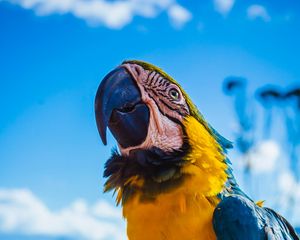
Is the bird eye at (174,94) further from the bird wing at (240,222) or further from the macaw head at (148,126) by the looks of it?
the bird wing at (240,222)

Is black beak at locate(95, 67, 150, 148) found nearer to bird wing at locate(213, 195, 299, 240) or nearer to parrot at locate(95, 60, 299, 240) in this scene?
parrot at locate(95, 60, 299, 240)

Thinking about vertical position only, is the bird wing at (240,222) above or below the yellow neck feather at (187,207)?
below

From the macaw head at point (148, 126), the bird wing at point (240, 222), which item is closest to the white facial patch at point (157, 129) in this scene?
the macaw head at point (148, 126)

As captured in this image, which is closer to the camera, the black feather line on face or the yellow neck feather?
the yellow neck feather

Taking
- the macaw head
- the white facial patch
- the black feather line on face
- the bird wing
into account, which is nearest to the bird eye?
the macaw head

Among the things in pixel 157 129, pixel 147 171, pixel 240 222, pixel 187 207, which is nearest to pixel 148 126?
pixel 157 129

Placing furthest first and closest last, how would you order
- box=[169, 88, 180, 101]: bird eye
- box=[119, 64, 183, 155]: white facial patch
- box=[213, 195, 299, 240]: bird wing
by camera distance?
1. box=[169, 88, 180, 101]: bird eye
2. box=[119, 64, 183, 155]: white facial patch
3. box=[213, 195, 299, 240]: bird wing

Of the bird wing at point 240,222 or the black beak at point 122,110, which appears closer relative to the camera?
the bird wing at point 240,222

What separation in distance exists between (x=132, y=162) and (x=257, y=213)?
2.23 ft

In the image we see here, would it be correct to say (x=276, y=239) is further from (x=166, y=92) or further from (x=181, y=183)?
(x=166, y=92)

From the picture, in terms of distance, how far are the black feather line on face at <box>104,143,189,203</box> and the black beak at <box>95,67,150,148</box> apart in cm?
9

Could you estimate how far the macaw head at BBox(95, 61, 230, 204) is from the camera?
→ 2838mm

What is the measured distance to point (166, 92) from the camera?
3.05m

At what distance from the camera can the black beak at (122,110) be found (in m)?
2.83
